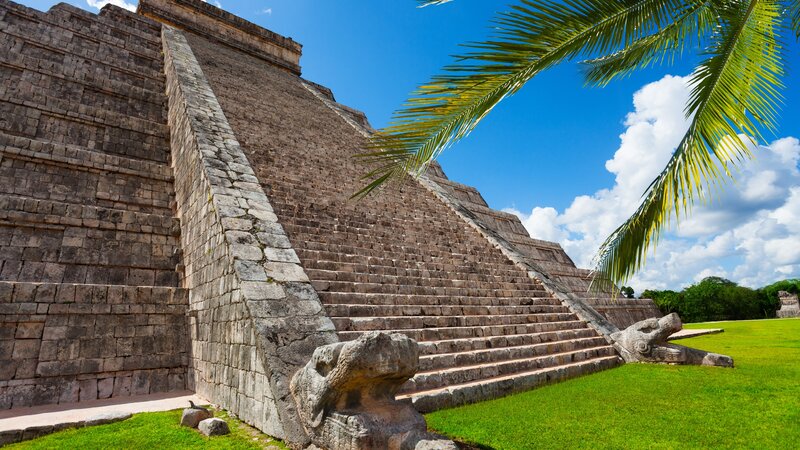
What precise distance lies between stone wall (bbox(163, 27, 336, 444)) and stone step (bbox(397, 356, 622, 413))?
1.19 m

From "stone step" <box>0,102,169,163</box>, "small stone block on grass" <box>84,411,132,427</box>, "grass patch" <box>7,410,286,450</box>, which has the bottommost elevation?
"grass patch" <box>7,410,286,450</box>

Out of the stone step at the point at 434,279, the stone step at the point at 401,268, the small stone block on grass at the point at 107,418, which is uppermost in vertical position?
the stone step at the point at 401,268

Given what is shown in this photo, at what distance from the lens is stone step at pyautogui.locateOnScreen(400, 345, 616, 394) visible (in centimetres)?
477

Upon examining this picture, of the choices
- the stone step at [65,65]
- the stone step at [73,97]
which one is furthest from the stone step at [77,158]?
the stone step at [65,65]

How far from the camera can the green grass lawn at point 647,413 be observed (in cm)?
350

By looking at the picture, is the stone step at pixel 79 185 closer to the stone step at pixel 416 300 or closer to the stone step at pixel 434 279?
the stone step at pixel 434 279

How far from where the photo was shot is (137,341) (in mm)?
5730

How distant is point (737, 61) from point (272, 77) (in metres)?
16.4

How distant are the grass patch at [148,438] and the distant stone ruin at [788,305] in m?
37.1

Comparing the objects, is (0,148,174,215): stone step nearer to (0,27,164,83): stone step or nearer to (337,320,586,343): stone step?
(0,27,164,83): stone step

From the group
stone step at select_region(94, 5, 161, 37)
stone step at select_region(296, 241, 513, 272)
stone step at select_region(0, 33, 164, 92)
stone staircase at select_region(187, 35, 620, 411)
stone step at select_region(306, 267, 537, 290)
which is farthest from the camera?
stone step at select_region(94, 5, 161, 37)

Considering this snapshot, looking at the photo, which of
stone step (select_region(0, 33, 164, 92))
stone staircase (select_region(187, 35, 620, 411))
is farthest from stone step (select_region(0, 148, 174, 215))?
stone step (select_region(0, 33, 164, 92))

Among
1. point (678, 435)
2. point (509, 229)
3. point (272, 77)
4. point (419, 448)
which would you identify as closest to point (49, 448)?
point (419, 448)

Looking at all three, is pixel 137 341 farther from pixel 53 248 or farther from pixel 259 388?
pixel 259 388
